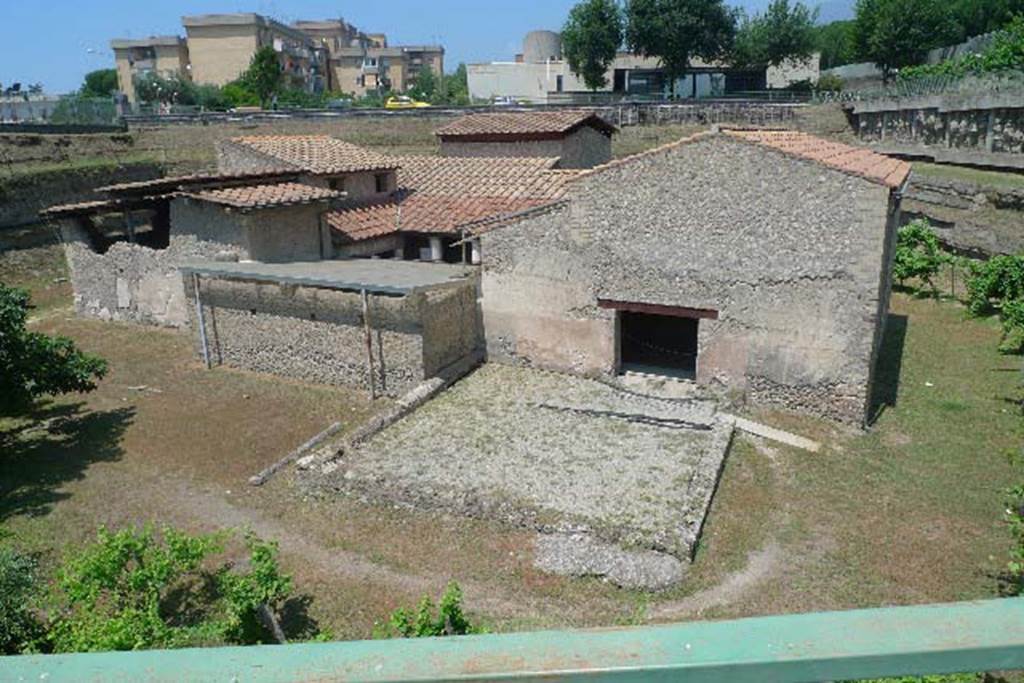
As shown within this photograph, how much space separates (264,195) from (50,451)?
359 inches

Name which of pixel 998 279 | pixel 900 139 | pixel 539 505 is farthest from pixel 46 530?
pixel 900 139

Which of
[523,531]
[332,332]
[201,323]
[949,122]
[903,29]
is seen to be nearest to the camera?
[523,531]

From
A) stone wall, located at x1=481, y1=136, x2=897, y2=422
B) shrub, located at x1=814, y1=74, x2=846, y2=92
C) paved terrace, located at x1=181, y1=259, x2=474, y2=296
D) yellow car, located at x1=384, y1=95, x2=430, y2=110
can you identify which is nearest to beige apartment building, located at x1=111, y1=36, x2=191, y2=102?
yellow car, located at x1=384, y1=95, x2=430, y2=110

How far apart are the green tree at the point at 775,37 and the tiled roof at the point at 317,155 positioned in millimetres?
44565

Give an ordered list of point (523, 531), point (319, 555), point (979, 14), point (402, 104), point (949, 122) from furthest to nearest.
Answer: point (402, 104), point (979, 14), point (949, 122), point (523, 531), point (319, 555)

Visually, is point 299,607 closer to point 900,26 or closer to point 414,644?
point 414,644

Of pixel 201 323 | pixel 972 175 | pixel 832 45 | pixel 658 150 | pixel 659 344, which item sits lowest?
pixel 659 344

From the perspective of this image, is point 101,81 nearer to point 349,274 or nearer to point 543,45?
point 543,45

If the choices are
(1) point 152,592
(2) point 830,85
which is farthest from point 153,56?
(1) point 152,592

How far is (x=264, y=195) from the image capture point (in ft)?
71.2

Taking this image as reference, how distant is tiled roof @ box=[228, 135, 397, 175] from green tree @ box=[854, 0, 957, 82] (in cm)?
4726

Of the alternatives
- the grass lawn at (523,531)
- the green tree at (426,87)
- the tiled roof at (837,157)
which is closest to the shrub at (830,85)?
the tiled roof at (837,157)

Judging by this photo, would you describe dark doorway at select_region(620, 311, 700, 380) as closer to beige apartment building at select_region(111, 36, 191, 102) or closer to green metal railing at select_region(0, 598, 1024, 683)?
green metal railing at select_region(0, 598, 1024, 683)

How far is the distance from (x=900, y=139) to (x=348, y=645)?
147 feet
